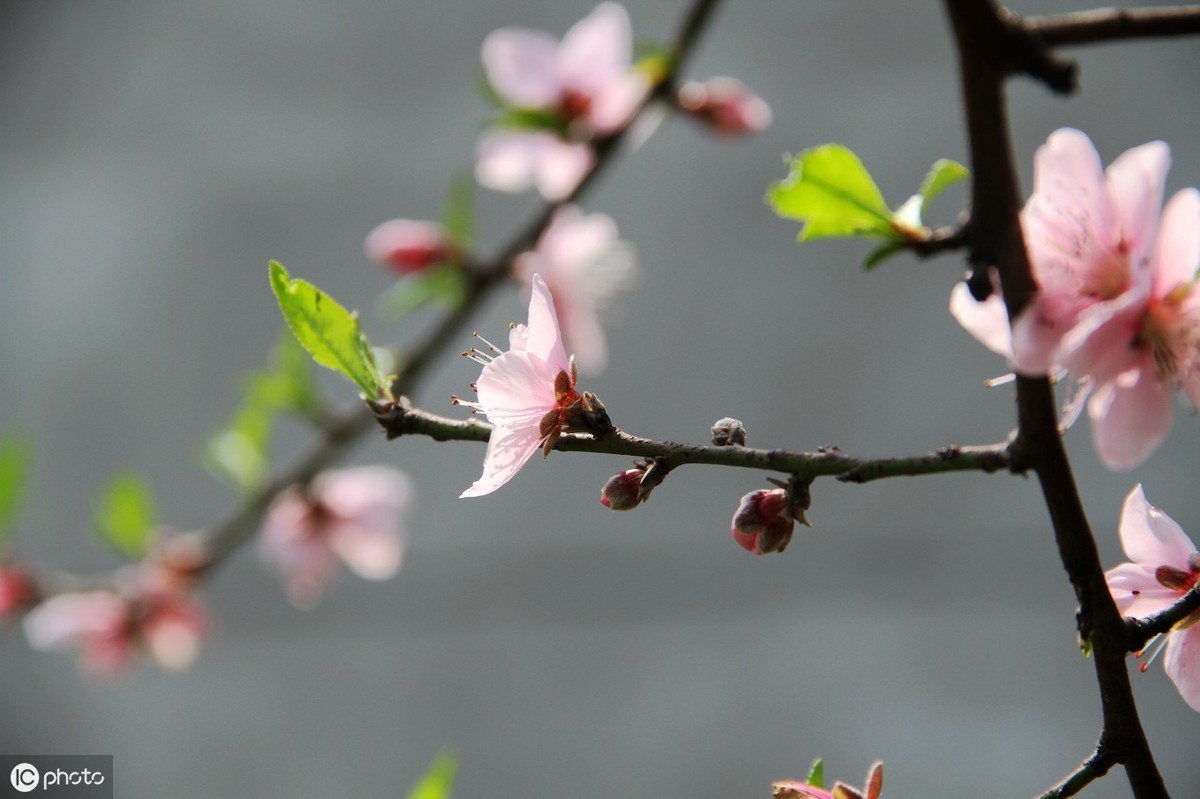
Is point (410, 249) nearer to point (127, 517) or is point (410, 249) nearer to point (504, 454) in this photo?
point (127, 517)

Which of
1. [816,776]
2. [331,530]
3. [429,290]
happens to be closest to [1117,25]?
[816,776]

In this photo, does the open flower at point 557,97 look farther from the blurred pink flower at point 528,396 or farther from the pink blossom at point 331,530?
the blurred pink flower at point 528,396

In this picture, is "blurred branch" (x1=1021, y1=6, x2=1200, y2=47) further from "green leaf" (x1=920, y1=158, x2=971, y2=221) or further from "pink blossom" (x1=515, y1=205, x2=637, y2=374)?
"pink blossom" (x1=515, y1=205, x2=637, y2=374)

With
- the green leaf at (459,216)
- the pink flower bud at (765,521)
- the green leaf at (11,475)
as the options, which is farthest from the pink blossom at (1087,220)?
the green leaf at (11,475)

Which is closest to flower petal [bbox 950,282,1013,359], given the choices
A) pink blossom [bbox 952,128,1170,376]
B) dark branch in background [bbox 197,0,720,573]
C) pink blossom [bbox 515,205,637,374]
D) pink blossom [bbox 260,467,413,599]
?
pink blossom [bbox 952,128,1170,376]

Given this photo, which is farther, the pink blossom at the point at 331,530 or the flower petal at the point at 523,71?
the pink blossom at the point at 331,530
